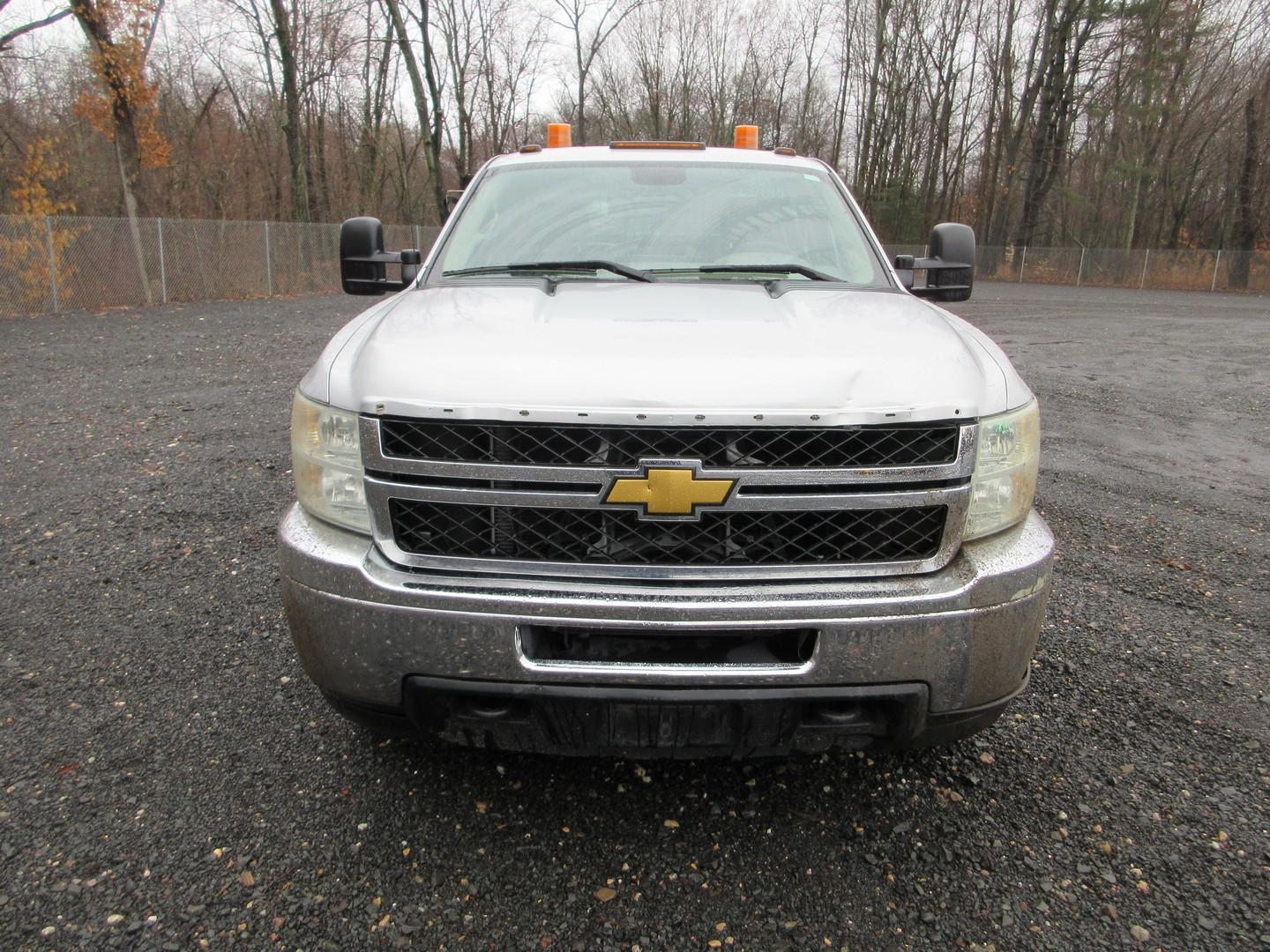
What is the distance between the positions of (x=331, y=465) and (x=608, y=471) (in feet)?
2.34

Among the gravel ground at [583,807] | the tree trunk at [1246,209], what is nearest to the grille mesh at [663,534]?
the gravel ground at [583,807]

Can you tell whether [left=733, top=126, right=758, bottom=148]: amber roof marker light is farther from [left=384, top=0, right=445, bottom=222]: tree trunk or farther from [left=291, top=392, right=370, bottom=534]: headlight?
[left=384, top=0, right=445, bottom=222]: tree trunk

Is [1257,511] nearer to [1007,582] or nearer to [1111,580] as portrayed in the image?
[1111,580]

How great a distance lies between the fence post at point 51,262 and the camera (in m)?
14.7

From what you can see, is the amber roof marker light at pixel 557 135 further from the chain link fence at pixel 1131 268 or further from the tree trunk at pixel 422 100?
the chain link fence at pixel 1131 268

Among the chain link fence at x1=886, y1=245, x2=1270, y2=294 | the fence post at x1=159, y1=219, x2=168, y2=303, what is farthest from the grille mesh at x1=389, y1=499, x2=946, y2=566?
the chain link fence at x1=886, y1=245, x2=1270, y2=294

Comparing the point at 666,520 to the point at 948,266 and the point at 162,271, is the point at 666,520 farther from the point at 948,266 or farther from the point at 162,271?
the point at 162,271

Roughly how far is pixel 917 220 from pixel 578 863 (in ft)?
155

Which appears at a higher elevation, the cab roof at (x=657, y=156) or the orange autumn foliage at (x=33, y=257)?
the cab roof at (x=657, y=156)

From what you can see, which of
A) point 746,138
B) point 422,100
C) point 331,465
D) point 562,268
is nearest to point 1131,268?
point 422,100

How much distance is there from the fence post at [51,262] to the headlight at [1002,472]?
17094 millimetres

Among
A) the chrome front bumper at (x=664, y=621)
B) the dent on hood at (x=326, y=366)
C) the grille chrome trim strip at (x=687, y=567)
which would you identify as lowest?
the chrome front bumper at (x=664, y=621)

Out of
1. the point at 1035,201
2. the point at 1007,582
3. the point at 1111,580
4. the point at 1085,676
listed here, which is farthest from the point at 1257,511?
the point at 1035,201

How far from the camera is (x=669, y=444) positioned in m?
1.95
